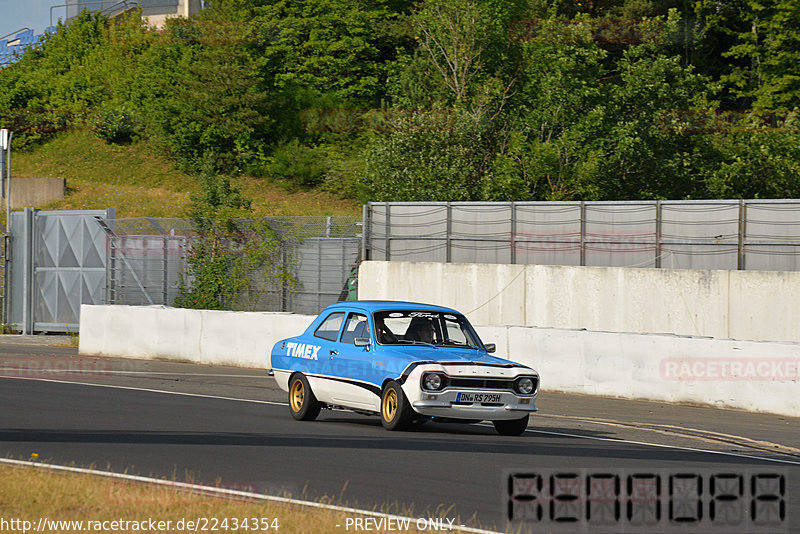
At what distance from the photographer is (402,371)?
40.5 feet

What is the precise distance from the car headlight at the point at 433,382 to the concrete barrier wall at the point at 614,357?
744 centimetres

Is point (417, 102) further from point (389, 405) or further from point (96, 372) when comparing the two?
point (389, 405)

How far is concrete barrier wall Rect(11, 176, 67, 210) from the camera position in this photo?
53.5 m

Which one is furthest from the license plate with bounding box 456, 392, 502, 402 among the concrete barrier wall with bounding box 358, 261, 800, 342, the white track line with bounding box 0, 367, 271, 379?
the concrete barrier wall with bounding box 358, 261, 800, 342

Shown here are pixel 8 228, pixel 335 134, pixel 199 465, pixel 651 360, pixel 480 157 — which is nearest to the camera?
pixel 199 465

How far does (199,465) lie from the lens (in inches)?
377

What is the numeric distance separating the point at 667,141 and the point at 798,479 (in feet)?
117

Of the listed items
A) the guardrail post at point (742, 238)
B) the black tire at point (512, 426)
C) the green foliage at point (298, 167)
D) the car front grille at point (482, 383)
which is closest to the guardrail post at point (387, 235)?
the guardrail post at point (742, 238)

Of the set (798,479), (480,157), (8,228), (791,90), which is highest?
(791,90)

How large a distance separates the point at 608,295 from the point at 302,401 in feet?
44.0

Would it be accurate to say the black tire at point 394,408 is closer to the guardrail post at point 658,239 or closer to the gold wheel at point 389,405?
the gold wheel at point 389,405

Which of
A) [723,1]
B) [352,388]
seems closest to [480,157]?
[723,1]

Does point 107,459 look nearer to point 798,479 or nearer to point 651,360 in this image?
point 798,479

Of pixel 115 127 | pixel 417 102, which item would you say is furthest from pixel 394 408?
pixel 115 127
